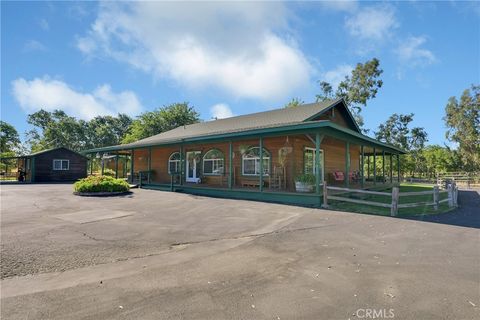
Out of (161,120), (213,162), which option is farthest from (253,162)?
(161,120)

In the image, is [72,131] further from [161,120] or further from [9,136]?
[161,120]

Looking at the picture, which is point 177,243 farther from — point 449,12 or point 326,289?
point 449,12

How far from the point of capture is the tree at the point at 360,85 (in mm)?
32875

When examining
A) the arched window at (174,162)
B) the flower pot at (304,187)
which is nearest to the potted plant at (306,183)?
the flower pot at (304,187)

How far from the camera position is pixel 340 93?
115 ft

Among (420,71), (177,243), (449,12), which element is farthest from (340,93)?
(177,243)

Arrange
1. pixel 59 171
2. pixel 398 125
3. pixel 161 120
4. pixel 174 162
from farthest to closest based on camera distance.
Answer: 1. pixel 161 120
2. pixel 398 125
3. pixel 59 171
4. pixel 174 162

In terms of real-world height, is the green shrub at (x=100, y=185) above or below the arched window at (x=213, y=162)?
below

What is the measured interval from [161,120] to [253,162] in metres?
30.9

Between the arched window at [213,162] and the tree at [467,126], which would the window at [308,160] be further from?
the tree at [467,126]

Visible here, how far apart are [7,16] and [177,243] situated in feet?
34.0

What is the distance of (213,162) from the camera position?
55.2 feet

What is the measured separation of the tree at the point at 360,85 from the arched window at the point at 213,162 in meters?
22.2

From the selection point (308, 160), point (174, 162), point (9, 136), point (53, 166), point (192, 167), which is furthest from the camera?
point (9, 136)
